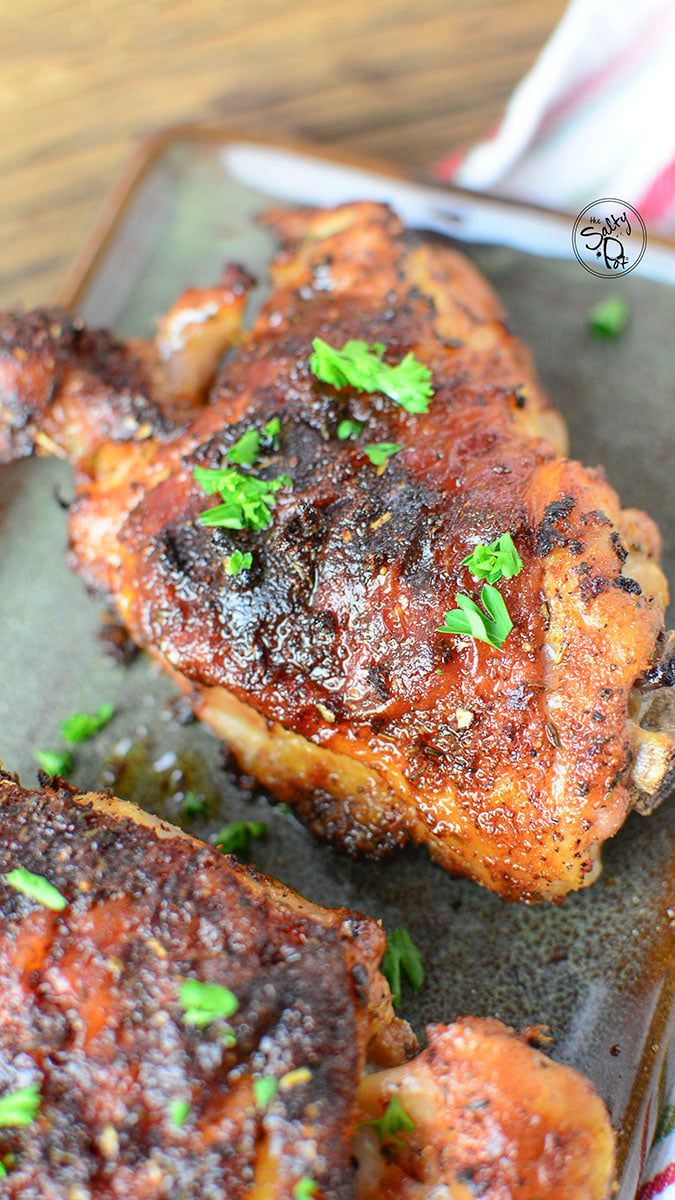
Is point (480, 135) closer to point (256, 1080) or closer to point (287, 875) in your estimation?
point (287, 875)

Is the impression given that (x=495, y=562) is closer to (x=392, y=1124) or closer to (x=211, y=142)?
(x=392, y=1124)

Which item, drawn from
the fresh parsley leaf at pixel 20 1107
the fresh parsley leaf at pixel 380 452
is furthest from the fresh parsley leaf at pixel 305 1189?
the fresh parsley leaf at pixel 380 452

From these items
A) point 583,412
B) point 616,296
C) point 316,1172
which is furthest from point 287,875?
point 616,296

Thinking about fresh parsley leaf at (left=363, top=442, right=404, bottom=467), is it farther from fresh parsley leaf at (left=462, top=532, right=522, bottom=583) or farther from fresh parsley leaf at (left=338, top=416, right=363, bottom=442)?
fresh parsley leaf at (left=462, top=532, right=522, bottom=583)

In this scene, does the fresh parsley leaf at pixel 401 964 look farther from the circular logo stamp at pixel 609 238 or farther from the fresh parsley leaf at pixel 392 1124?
the circular logo stamp at pixel 609 238

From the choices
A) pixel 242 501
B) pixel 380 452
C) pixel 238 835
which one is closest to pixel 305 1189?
pixel 238 835

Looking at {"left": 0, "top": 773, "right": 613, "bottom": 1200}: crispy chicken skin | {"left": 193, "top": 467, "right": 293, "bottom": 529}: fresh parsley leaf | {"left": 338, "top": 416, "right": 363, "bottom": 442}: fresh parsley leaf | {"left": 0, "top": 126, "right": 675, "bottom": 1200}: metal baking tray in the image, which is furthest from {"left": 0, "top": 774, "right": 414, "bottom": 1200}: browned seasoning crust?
{"left": 338, "top": 416, "right": 363, "bottom": 442}: fresh parsley leaf

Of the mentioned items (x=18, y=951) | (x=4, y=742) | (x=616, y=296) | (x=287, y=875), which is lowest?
(x=4, y=742)
